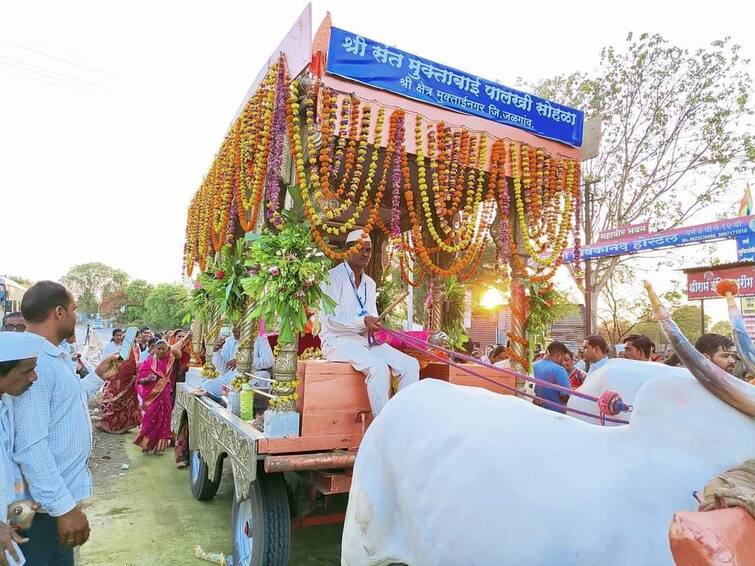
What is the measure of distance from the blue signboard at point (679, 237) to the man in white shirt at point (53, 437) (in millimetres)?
8451

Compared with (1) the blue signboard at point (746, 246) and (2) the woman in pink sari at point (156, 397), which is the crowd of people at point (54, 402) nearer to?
(2) the woman in pink sari at point (156, 397)

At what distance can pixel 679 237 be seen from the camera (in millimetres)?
11008

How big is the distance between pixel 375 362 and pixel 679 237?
1006cm

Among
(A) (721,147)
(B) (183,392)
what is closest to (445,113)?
(B) (183,392)

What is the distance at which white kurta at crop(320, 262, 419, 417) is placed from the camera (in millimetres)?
3412

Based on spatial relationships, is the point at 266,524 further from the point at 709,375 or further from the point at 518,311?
the point at 518,311

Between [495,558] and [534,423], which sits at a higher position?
[534,423]

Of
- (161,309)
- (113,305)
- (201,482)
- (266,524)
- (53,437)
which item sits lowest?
(113,305)

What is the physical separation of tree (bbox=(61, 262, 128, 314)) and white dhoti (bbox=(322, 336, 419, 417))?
48843 mm

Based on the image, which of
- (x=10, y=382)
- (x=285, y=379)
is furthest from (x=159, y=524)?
(x=10, y=382)

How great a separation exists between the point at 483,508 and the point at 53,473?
155cm

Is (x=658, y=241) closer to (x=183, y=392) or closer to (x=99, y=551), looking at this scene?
(x=183, y=392)

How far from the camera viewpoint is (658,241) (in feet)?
37.6

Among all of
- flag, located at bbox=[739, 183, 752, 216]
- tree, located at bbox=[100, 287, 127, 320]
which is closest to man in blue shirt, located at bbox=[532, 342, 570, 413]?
flag, located at bbox=[739, 183, 752, 216]
